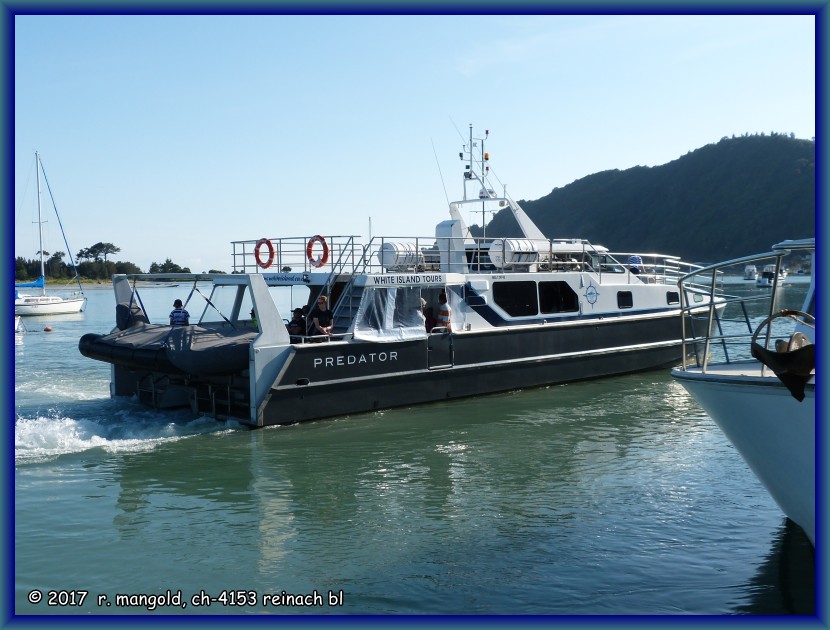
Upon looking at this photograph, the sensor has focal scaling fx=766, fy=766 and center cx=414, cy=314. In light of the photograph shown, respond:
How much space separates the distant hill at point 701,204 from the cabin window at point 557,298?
6321 cm

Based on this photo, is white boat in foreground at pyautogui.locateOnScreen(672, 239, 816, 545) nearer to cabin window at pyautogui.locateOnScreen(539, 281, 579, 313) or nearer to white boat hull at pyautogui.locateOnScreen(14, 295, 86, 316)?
cabin window at pyautogui.locateOnScreen(539, 281, 579, 313)

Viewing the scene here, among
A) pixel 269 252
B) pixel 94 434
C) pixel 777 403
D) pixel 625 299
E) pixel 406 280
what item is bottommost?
pixel 94 434

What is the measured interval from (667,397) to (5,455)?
44.6ft

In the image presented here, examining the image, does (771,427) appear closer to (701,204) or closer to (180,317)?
(180,317)

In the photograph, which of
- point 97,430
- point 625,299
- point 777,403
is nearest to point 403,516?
point 777,403

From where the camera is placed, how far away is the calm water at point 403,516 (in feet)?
21.6

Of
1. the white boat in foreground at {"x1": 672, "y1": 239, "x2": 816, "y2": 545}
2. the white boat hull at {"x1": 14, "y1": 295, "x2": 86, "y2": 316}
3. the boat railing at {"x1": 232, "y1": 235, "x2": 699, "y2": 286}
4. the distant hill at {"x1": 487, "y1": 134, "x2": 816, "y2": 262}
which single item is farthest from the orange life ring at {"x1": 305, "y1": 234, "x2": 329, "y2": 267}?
the distant hill at {"x1": 487, "y1": 134, "x2": 816, "y2": 262}

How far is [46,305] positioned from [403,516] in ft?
142

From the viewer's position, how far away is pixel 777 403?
6344 millimetres

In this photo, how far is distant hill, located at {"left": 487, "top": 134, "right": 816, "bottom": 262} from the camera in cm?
9312

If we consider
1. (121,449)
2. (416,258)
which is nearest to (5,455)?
(121,449)

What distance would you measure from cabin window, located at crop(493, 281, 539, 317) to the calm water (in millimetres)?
2893

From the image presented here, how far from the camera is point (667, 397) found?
15.7m

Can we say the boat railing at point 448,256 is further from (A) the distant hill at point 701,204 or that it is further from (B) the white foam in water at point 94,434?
(A) the distant hill at point 701,204
